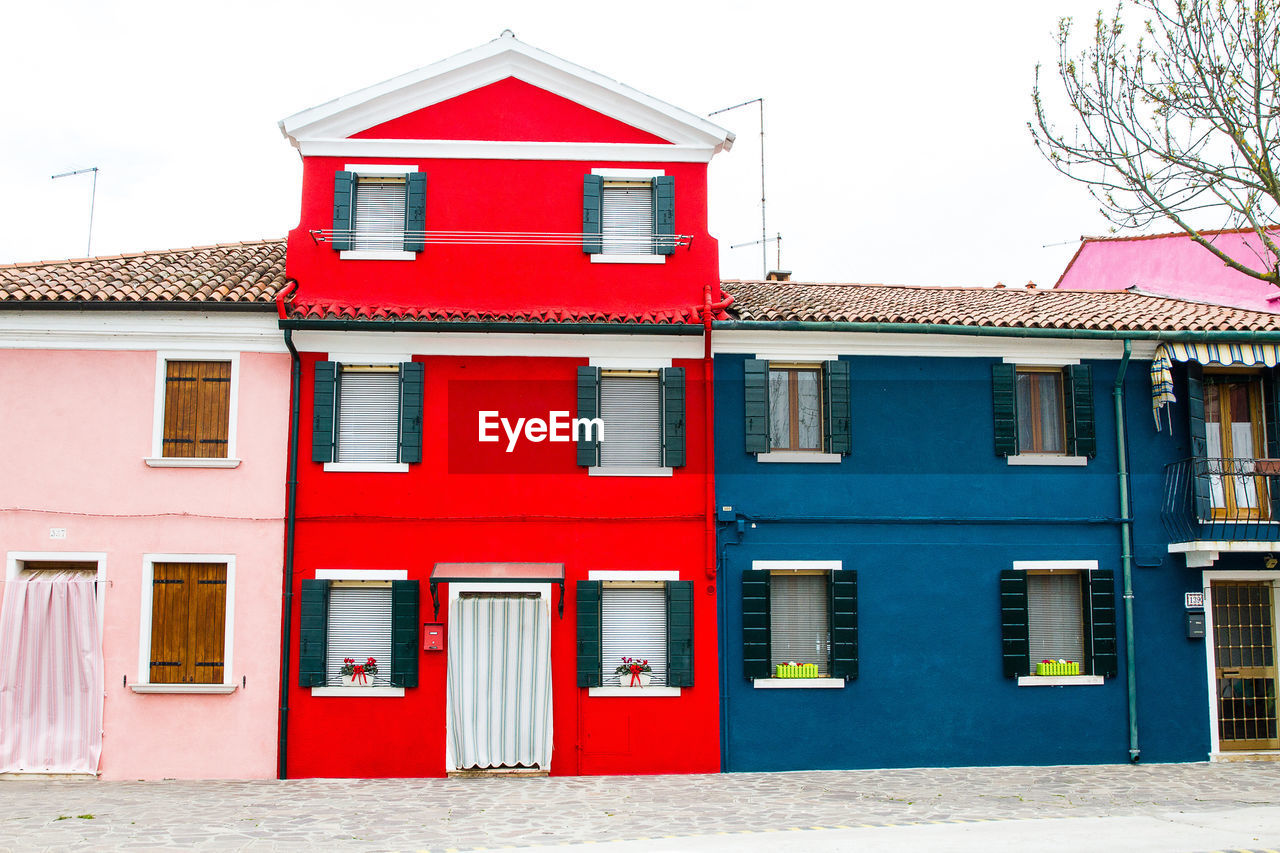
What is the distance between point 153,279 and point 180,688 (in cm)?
582

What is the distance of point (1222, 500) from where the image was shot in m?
16.2

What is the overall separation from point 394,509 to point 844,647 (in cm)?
654

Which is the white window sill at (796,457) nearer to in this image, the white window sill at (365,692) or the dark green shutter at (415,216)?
the dark green shutter at (415,216)

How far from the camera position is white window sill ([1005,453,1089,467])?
1593 cm

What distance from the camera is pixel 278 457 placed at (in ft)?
49.4

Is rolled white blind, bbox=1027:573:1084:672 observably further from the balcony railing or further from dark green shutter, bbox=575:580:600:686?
dark green shutter, bbox=575:580:600:686

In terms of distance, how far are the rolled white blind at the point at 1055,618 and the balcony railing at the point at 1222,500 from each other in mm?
1705

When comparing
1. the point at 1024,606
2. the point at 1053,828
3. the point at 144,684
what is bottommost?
the point at 1053,828

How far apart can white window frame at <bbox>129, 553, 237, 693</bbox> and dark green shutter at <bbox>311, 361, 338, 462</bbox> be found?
72.6 inches

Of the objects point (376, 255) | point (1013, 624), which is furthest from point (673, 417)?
point (1013, 624)

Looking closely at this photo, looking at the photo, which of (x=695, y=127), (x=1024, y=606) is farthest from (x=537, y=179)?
(x=1024, y=606)

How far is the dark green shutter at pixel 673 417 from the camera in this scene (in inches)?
603

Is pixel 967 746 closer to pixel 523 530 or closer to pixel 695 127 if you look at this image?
pixel 523 530

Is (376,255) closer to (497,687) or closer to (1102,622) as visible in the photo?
(497,687)
